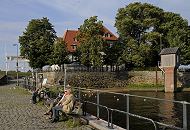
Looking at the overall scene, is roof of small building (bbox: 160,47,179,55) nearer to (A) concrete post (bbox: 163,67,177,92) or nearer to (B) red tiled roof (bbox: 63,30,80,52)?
(A) concrete post (bbox: 163,67,177,92)

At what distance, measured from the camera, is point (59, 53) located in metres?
75.2

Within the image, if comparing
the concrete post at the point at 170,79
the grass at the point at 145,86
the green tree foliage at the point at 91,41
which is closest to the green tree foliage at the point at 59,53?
the green tree foliage at the point at 91,41

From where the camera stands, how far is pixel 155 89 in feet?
241

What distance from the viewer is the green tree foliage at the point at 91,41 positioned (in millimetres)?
70438

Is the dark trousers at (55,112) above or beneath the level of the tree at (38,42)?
beneath

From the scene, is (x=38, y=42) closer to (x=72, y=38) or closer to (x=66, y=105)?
(x=72, y=38)

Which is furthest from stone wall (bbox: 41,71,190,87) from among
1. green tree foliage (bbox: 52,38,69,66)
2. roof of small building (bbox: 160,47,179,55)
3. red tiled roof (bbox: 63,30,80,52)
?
red tiled roof (bbox: 63,30,80,52)

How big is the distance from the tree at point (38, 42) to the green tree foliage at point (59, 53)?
1600mm

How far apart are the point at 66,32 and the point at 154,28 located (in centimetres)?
3405

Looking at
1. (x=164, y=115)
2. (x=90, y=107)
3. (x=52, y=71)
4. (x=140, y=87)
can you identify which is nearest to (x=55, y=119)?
(x=90, y=107)

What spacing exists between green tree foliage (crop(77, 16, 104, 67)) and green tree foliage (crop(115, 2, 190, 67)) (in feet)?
20.5

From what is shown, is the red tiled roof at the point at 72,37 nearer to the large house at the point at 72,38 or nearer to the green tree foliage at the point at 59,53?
the large house at the point at 72,38

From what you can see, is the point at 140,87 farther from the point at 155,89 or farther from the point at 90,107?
the point at 90,107

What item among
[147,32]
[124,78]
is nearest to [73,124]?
[147,32]
